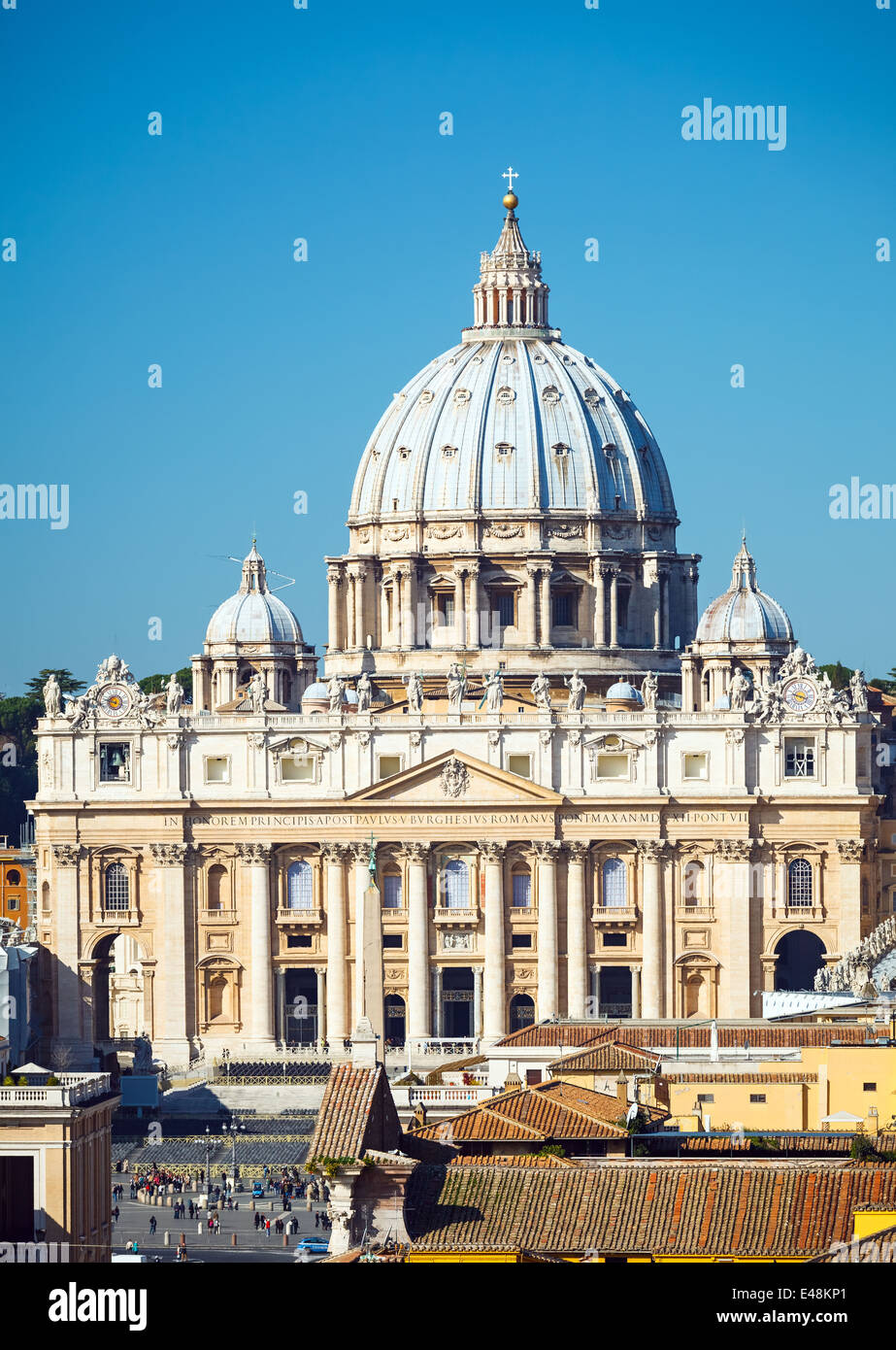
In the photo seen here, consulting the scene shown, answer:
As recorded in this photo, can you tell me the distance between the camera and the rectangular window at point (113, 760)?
13588 cm

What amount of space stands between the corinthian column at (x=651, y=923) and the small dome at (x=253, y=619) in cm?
3116

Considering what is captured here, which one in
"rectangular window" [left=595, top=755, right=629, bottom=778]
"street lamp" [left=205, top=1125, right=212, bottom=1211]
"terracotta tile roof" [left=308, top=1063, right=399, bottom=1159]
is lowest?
"street lamp" [left=205, top=1125, right=212, bottom=1211]

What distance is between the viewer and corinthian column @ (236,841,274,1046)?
436 ft

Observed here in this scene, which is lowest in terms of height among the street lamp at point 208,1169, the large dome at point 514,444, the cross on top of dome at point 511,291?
the street lamp at point 208,1169

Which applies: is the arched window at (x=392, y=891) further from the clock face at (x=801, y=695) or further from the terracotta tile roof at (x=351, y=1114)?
the terracotta tile roof at (x=351, y=1114)

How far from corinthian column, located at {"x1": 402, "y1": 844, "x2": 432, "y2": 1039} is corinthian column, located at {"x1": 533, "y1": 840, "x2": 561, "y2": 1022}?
4.56 meters

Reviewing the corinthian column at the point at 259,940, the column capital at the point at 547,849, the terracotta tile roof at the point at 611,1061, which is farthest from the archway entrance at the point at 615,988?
the terracotta tile roof at the point at 611,1061

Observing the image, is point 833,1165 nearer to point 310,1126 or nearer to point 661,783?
point 310,1126

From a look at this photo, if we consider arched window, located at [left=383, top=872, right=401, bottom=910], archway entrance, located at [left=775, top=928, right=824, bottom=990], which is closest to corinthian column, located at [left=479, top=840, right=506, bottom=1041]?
arched window, located at [left=383, top=872, right=401, bottom=910]

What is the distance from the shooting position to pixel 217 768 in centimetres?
13550

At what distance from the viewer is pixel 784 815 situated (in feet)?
437

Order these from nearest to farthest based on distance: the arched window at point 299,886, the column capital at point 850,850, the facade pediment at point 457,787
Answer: the column capital at point 850,850
the facade pediment at point 457,787
the arched window at point 299,886

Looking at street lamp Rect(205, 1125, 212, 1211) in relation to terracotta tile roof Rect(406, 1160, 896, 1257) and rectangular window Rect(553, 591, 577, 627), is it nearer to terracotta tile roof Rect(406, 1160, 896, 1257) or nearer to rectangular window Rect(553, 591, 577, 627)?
terracotta tile roof Rect(406, 1160, 896, 1257)

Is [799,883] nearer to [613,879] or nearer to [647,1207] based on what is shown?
[613,879]
